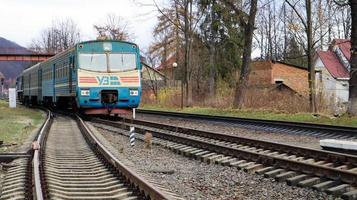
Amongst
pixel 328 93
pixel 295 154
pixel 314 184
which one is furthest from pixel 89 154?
pixel 328 93

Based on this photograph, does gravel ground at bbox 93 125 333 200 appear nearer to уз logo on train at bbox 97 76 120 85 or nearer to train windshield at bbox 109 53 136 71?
уз logo on train at bbox 97 76 120 85

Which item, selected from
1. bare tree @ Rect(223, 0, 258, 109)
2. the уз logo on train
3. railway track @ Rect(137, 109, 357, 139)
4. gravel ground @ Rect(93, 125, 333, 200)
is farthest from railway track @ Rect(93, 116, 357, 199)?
bare tree @ Rect(223, 0, 258, 109)

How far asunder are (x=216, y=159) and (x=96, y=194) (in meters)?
4.30

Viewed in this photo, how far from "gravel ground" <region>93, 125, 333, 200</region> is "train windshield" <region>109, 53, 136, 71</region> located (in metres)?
11.4

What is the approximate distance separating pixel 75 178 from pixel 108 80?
14.7m

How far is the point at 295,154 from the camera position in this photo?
10938 millimetres

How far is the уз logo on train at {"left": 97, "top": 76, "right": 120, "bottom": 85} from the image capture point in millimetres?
22837

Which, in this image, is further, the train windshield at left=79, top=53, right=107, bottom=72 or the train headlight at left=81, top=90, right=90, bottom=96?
the train windshield at left=79, top=53, right=107, bottom=72

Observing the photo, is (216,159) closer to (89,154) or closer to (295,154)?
(295,154)

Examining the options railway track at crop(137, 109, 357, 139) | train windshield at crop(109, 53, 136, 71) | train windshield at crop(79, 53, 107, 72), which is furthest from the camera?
train windshield at crop(109, 53, 136, 71)

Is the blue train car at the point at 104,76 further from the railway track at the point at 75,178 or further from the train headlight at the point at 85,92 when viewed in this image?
the railway track at the point at 75,178

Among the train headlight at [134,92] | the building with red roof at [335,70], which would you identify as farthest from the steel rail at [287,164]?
the building with red roof at [335,70]

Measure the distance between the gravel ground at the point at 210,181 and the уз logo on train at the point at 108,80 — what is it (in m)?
11.0

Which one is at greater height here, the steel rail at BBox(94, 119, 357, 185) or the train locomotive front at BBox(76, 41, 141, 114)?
the train locomotive front at BBox(76, 41, 141, 114)
